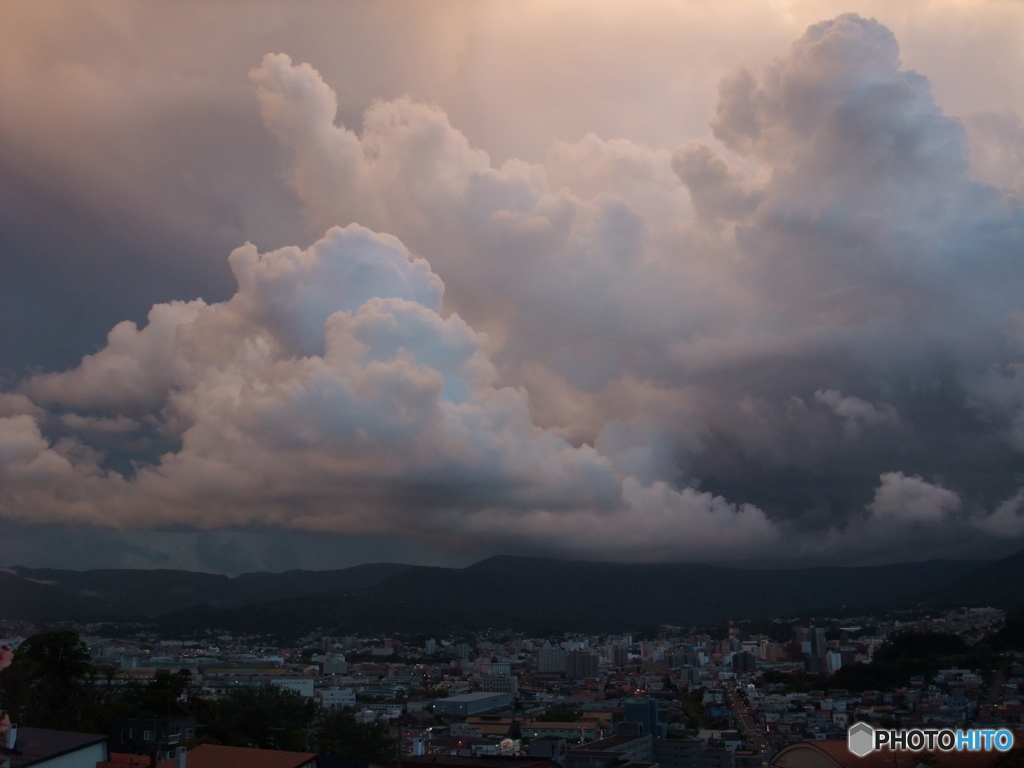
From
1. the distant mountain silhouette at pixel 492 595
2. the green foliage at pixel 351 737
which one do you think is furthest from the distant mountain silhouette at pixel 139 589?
the green foliage at pixel 351 737

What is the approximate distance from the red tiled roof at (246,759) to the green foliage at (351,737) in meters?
11.6

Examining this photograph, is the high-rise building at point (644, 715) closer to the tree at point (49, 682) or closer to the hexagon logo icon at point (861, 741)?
the tree at point (49, 682)

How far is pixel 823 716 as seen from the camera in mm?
24391

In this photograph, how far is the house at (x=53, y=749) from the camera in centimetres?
1325

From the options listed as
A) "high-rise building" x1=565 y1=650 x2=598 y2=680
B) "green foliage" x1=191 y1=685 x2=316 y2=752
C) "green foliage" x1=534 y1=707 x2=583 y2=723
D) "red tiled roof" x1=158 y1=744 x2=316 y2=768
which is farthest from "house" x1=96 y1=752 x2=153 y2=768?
"high-rise building" x1=565 y1=650 x2=598 y2=680

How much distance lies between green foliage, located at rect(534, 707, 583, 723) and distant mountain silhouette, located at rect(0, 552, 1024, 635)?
25524mm

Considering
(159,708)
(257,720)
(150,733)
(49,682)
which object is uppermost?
(49,682)

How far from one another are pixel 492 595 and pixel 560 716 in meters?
119

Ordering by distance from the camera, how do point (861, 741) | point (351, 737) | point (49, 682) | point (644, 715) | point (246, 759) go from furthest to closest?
1. point (644, 715)
2. point (351, 737)
3. point (49, 682)
4. point (246, 759)
5. point (861, 741)

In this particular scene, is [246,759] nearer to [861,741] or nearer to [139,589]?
[861,741]

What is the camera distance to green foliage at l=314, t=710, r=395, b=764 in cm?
2705

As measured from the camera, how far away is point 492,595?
6280 inches

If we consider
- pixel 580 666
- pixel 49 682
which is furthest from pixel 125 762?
pixel 580 666

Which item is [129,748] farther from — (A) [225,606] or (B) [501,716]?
(A) [225,606]
